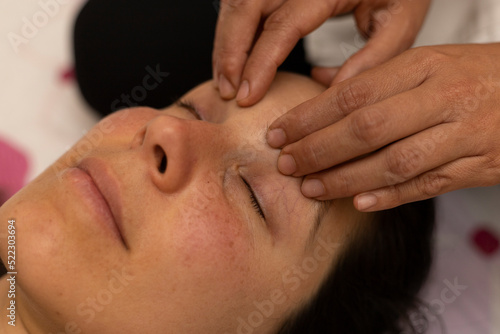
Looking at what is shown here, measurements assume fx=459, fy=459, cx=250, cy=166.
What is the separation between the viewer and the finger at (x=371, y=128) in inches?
29.6

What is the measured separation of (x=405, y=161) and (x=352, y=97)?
142 millimetres

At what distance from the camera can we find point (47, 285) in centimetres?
77

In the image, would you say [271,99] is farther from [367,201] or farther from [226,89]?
[367,201]

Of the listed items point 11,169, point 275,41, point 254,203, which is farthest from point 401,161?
point 11,169

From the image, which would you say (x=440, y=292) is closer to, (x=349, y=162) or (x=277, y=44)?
(x=349, y=162)

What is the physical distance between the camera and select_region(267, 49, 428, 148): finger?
0.80 meters

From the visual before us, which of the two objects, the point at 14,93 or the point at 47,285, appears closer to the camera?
the point at 47,285

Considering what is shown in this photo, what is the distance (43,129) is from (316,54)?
0.87 m

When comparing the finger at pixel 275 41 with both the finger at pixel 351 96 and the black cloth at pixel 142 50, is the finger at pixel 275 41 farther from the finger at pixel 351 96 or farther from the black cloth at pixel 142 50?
the black cloth at pixel 142 50

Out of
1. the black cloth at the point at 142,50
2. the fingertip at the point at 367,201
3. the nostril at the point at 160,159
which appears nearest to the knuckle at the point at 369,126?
the fingertip at the point at 367,201

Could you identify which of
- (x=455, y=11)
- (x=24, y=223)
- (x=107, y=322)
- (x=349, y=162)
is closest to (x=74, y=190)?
(x=24, y=223)

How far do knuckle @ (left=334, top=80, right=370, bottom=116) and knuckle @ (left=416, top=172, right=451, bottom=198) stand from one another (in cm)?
17

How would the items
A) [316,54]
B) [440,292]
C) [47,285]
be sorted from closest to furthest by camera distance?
[47,285]
[440,292]
[316,54]

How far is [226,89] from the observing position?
0.96m
